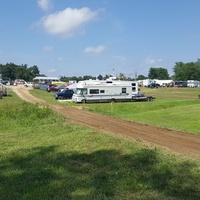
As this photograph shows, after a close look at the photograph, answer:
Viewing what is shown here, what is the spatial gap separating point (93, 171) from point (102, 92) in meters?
38.9

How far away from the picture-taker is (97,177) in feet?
23.5

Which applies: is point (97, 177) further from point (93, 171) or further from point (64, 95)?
point (64, 95)

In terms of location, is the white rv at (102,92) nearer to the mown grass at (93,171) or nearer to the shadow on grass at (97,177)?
the mown grass at (93,171)

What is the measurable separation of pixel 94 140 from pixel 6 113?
1287 centimetres

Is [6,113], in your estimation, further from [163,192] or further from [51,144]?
[163,192]

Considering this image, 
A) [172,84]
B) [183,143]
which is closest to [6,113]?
[183,143]

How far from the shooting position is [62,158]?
9.12m

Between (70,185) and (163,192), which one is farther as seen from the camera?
(70,185)

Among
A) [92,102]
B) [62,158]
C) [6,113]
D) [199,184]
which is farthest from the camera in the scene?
[92,102]

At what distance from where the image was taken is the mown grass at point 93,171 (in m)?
6.14

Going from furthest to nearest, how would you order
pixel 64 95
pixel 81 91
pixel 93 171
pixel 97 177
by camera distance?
1. pixel 64 95
2. pixel 81 91
3. pixel 93 171
4. pixel 97 177

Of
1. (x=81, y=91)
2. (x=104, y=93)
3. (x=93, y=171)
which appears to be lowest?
(x=93, y=171)

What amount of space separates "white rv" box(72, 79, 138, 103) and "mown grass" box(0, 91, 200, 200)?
32.8m

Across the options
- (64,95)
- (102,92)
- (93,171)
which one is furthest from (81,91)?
(93,171)
